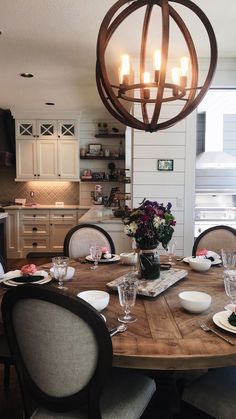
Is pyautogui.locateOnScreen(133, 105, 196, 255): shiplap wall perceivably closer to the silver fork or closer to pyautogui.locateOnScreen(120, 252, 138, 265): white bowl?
pyautogui.locateOnScreen(120, 252, 138, 265): white bowl

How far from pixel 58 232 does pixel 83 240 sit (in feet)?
10.7

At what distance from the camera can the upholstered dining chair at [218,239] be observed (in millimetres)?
2705

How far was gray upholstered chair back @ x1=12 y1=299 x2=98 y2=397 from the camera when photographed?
1.08 meters

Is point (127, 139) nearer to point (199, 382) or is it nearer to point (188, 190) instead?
point (188, 190)

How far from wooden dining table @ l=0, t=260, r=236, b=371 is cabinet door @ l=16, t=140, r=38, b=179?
442 cm

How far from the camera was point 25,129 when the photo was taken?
5.94m

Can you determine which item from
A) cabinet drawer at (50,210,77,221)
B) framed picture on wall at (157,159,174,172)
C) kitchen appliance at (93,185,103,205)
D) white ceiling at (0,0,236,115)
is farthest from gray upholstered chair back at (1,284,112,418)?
cabinet drawer at (50,210,77,221)

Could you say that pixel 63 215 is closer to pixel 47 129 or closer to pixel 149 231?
pixel 47 129

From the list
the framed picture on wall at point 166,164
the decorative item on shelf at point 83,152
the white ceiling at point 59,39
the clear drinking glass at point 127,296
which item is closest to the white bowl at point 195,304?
the clear drinking glass at point 127,296

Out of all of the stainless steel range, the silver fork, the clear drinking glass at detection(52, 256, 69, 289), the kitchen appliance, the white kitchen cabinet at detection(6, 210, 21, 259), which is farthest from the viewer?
the white kitchen cabinet at detection(6, 210, 21, 259)

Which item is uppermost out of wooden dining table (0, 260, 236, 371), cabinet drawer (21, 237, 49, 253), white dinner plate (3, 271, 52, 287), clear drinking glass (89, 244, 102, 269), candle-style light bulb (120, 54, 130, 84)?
candle-style light bulb (120, 54, 130, 84)

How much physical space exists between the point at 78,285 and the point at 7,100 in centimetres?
430

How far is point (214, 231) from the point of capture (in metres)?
2.78

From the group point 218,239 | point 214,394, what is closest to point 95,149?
point 218,239
